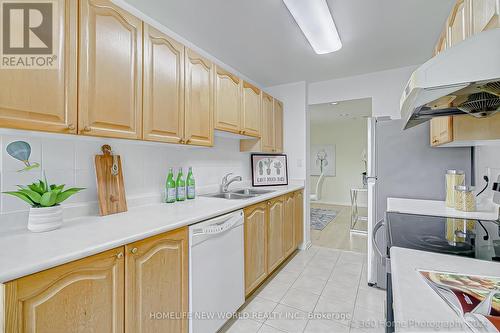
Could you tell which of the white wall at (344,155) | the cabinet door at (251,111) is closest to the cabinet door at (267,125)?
the cabinet door at (251,111)

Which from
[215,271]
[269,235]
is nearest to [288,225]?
→ [269,235]

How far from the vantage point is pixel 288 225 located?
2697 millimetres

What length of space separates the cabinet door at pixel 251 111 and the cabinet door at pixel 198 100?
0.55 metres

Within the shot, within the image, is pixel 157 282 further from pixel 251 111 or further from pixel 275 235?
pixel 251 111

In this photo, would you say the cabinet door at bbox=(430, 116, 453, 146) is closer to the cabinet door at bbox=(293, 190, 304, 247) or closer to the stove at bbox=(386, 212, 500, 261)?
the stove at bbox=(386, 212, 500, 261)

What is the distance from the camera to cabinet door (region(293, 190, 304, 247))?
2.94 metres

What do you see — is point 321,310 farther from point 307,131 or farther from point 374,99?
point 374,99

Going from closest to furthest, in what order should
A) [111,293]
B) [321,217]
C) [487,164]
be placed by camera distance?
1. [111,293]
2. [487,164]
3. [321,217]

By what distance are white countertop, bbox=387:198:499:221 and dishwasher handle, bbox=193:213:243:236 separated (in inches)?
45.8

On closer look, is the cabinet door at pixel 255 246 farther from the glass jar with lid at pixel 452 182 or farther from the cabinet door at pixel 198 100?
the glass jar with lid at pixel 452 182

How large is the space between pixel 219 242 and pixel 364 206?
561cm

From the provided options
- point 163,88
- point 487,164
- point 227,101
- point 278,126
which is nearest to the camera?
point 163,88

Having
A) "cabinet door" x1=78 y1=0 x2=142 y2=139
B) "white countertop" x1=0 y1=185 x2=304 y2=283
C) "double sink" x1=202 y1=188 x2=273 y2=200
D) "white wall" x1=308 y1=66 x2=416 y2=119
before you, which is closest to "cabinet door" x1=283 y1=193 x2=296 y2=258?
"double sink" x1=202 y1=188 x2=273 y2=200

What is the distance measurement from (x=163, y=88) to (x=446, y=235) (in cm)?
185
